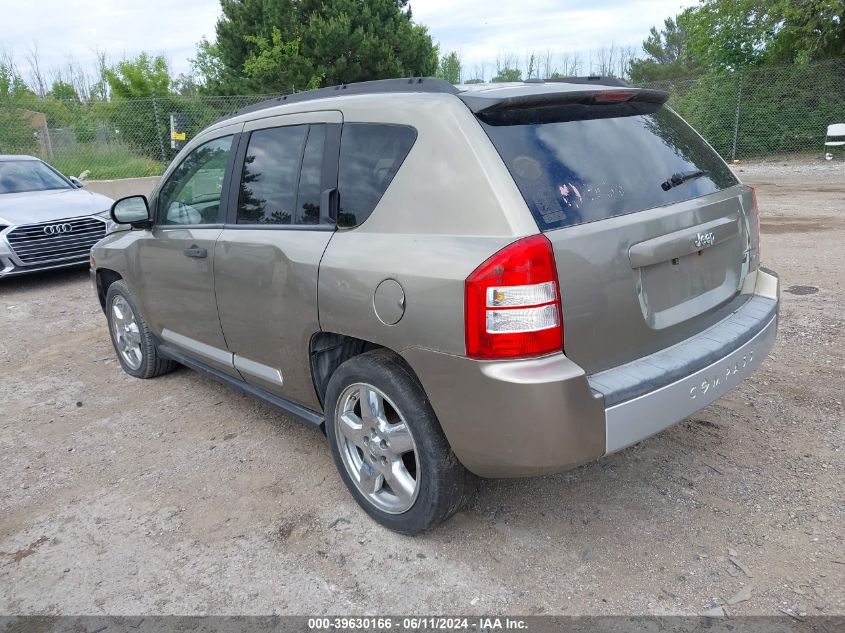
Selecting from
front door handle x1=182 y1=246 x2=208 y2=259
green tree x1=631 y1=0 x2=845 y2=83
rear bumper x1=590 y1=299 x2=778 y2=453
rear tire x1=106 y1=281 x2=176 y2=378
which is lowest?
rear tire x1=106 y1=281 x2=176 y2=378

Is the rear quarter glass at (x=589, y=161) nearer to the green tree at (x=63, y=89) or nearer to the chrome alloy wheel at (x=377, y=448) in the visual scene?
the chrome alloy wheel at (x=377, y=448)

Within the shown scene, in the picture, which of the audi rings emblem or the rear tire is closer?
the rear tire

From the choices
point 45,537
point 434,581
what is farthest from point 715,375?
point 45,537

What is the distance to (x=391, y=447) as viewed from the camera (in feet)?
9.05

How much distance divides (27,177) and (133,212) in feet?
21.1

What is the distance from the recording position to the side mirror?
4.17 meters

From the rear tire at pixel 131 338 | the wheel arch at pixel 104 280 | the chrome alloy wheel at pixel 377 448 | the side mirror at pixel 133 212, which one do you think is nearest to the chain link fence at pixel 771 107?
the wheel arch at pixel 104 280

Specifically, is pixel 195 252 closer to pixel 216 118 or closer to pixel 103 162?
pixel 216 118

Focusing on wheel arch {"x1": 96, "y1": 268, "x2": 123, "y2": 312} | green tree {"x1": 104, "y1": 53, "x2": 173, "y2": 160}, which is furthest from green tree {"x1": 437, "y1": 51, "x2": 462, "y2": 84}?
wheel arch {"x1": 96, "y1": 268, "x2": 123, "y2": 312}

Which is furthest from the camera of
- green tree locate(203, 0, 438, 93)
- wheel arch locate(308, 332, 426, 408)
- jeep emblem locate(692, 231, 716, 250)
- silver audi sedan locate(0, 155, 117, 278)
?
green tree locate(203, 0, 438, 93)

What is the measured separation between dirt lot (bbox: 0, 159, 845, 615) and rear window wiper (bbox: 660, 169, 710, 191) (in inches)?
54.6

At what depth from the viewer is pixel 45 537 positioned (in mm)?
3021

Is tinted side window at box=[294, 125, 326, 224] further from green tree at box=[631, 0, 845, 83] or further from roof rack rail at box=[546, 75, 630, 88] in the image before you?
green tree at box=[631, 0, 845, 83]

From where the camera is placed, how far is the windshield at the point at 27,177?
8992mm
